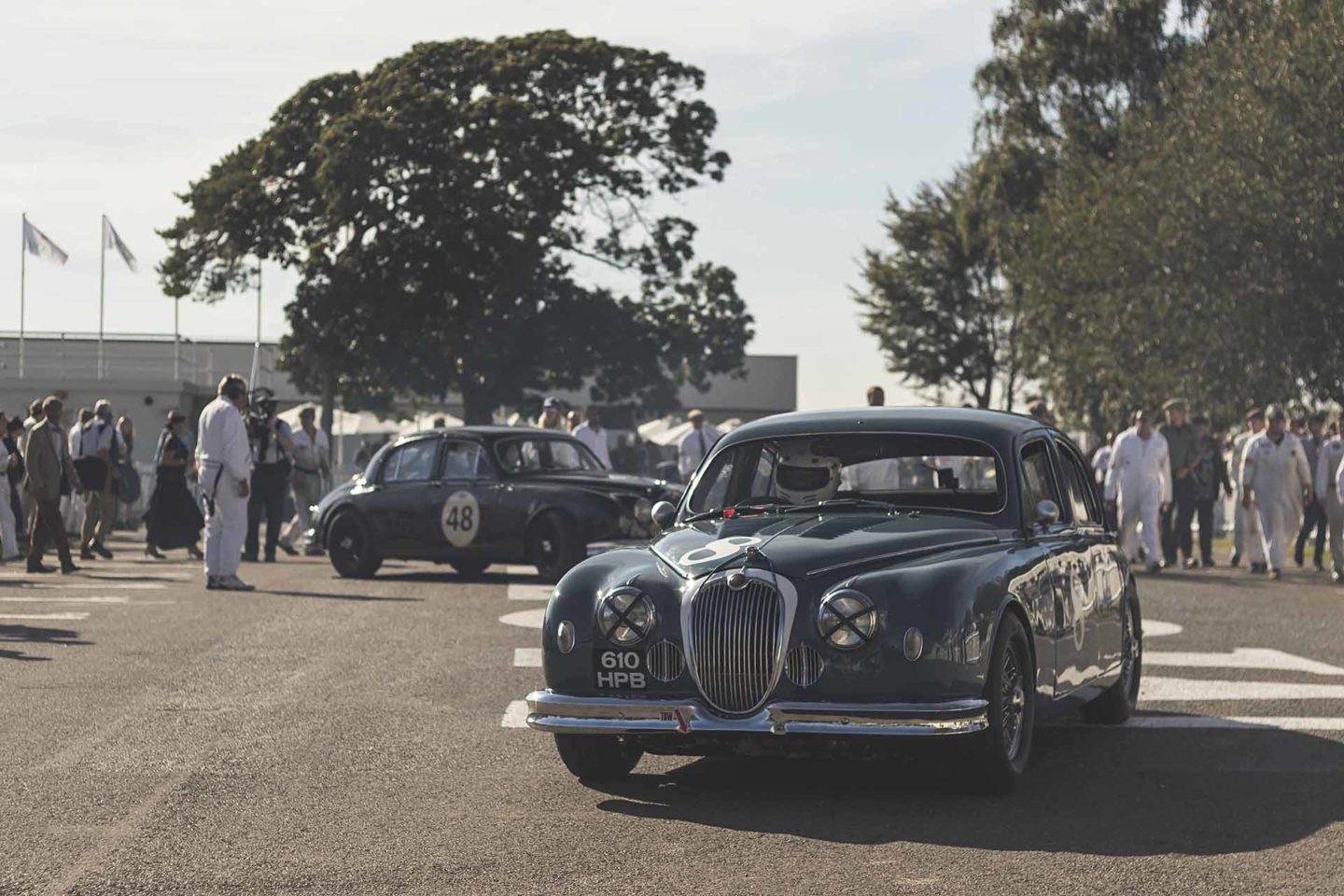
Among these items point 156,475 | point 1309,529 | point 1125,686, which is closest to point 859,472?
point 1125,686

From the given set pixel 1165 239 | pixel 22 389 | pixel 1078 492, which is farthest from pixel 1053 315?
pixel 1078 492

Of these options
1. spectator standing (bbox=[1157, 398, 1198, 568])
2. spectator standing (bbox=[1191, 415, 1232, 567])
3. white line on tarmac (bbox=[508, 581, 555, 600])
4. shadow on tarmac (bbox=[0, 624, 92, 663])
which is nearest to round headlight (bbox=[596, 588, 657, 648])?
shadow on tarmac (bbox=[0, 624, 92, 663])

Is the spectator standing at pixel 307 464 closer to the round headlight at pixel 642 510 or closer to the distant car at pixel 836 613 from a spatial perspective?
the round headlight at pixel 642 510

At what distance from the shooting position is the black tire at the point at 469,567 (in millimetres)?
21203

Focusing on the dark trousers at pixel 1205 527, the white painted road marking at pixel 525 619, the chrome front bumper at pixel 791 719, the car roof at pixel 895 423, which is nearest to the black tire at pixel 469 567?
the white painted road marking at pixel 525 619

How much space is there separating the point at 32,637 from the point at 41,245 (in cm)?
4710

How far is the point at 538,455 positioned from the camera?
65.7 ft

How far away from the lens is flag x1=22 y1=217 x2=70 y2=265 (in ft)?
192

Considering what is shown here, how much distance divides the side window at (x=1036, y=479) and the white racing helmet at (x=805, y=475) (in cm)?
82

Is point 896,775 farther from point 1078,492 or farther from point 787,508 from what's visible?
point 1078,492

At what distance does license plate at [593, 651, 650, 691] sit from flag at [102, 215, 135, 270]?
55378 mm

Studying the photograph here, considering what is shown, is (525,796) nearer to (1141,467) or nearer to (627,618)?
(627,618)

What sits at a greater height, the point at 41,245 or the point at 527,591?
the point at 41,245

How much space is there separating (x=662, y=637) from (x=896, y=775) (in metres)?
1.36
